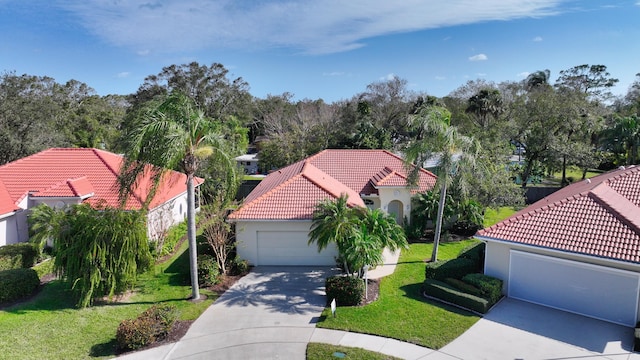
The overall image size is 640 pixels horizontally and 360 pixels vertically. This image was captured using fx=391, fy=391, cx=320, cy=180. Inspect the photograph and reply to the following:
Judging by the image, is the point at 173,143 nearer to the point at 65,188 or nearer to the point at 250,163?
the point at 65,188

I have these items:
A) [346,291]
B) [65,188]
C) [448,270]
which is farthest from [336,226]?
[65,188]

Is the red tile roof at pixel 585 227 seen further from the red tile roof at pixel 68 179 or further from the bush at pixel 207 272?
the red tile roof at pixel 68 179

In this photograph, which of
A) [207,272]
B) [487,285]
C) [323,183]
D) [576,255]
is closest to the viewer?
[576,255]

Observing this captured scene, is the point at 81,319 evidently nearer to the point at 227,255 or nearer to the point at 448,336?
the point at 227,255

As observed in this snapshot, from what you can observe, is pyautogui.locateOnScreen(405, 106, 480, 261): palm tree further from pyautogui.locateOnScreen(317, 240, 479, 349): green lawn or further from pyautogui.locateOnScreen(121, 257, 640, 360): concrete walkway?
pyautogui.locateOnScreen(121, 257, 640, 360): concrete walkway

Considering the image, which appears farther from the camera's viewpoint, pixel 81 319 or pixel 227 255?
pixel 227 255

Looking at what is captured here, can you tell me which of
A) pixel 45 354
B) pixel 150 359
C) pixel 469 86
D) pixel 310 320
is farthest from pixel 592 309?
pixel 469 86
